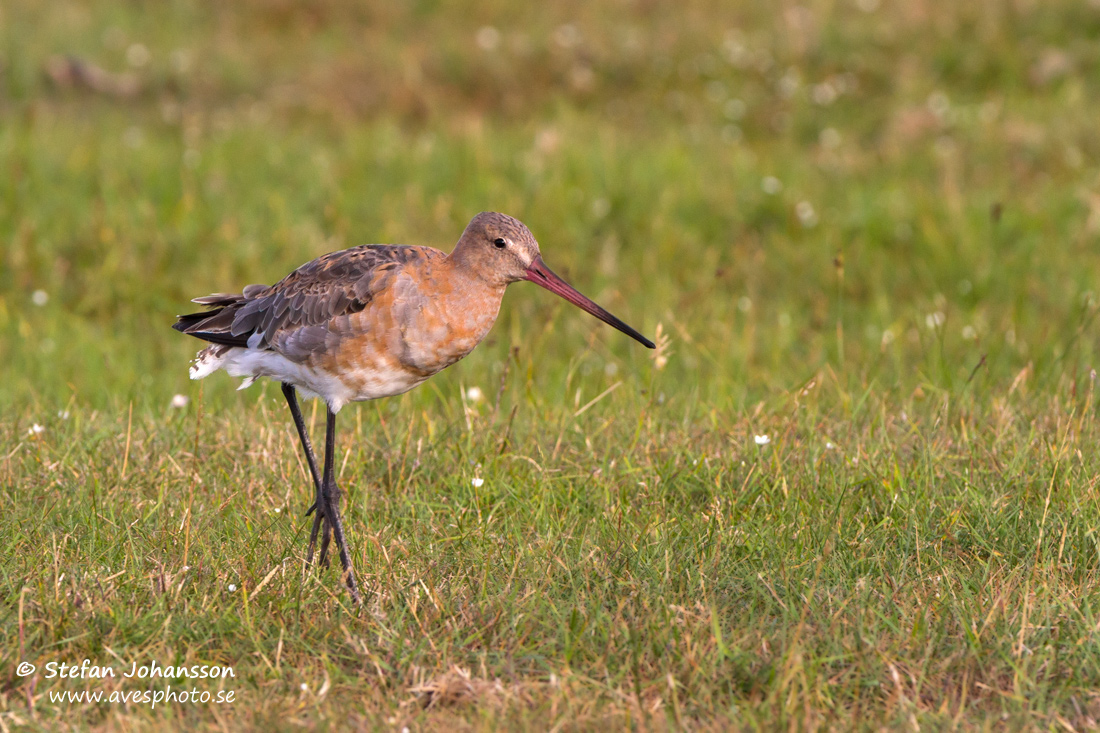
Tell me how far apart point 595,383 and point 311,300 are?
2.46 metres

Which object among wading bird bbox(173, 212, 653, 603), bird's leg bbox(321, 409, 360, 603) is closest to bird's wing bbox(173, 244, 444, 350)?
wading bird bbox(173, 212, 653, 603)

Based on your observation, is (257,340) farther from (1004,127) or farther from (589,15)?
(589,15)

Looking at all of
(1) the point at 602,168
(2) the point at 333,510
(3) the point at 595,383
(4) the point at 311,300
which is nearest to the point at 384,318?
(4) the point at 311,300

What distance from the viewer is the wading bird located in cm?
439

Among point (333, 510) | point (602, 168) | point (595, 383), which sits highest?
point (602, 168)

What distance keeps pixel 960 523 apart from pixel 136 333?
16.8ft

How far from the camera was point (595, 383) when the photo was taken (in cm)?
674

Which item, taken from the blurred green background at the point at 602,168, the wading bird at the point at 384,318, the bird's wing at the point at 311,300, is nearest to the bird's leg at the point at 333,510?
the wading bird at the point at 384,318

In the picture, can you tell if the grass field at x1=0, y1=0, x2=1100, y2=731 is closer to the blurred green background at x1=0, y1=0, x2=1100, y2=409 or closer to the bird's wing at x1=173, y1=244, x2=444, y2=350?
the blurred green background at x1=0, y1=0, x2=1100, y2=409

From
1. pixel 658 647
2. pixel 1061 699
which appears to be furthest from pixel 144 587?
pixel 1061 699

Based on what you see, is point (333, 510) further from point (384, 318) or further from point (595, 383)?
point (595, 383)

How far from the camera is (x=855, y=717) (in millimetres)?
3521

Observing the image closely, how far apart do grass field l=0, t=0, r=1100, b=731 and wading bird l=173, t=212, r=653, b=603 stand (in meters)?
0.51

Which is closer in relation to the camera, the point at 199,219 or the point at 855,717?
the point at 855,717
